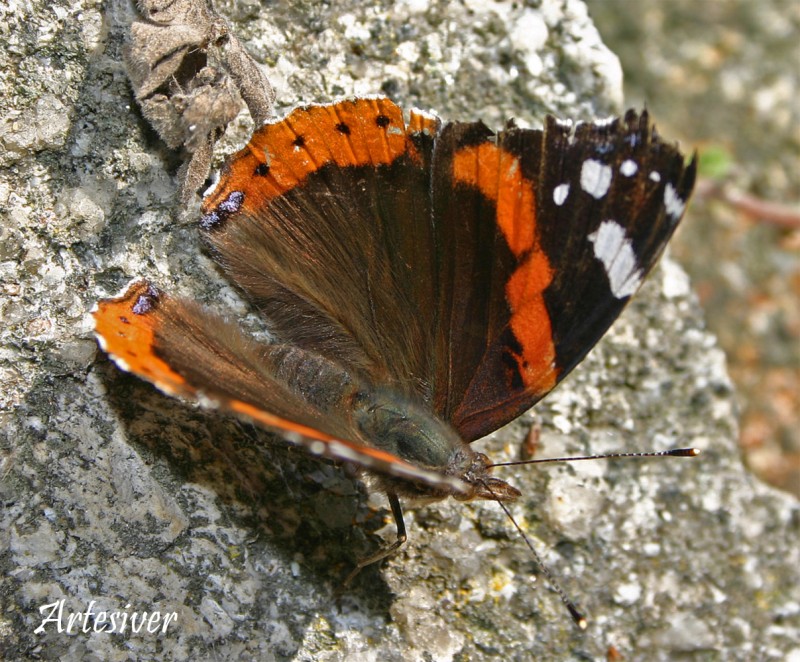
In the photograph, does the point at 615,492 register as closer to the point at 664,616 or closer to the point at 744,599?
the point at 664,616

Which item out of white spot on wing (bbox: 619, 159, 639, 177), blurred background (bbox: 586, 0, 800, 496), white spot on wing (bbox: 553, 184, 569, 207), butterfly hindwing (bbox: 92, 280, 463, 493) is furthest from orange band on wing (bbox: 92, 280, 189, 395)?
blurred background (bbox: 586, 0, 800, 496)

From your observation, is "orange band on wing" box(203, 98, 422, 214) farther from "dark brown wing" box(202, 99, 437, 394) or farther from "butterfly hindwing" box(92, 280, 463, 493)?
"butterfly hindwing" box(92, 280, 463, 493)

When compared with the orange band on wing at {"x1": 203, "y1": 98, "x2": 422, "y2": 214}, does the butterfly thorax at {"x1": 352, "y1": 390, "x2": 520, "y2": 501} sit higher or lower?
lower

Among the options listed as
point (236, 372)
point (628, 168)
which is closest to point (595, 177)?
point (628, 168)

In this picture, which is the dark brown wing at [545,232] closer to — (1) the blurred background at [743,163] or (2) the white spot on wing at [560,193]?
(2) the white spot on wing at [560,193]

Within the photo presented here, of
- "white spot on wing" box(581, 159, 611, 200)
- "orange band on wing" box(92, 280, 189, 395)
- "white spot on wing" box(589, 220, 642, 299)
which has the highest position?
"white spot on wing" box(581, 159, 611, 200)

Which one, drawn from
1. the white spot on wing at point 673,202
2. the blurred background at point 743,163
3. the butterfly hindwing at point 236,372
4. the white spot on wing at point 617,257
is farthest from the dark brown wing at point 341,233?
the blurred background at point 743,163

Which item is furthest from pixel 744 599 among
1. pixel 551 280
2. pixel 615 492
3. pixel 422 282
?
pixel 422 282

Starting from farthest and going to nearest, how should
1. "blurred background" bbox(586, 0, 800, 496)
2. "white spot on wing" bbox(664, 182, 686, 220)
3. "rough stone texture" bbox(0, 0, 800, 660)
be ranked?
"blurred background" bbox(586, 0, 800, 496) < "white spot on wing" bbox(664, 182, 686, 220) < "rough stone texture" bbox(0, 0, 800, 660)
